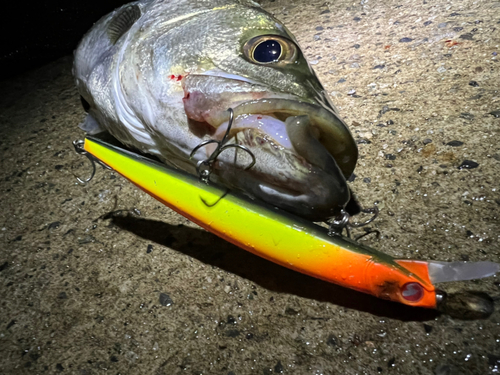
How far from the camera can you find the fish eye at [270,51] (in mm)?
1163

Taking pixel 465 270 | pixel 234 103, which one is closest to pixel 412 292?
pixel 465 270

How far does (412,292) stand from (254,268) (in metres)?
0.52

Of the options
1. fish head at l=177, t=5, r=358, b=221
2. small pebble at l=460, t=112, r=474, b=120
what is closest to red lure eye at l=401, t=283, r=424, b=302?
fish head at l=177, t=5, r=358, b=221

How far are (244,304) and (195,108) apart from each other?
2.08 ft

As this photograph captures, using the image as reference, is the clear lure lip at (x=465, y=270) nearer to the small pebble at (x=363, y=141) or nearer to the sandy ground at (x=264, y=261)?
the sandy ground at (x=264, y=261)

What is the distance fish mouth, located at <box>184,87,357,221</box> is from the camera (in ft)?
3.18

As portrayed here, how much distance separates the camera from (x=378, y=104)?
6.15 feet

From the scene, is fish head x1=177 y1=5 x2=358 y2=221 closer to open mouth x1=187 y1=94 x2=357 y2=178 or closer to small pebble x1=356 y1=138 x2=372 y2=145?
open mouth x1=187 y1=94 x2=357 y2=178

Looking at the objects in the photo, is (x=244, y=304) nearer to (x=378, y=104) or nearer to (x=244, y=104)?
(x=244, y=104)

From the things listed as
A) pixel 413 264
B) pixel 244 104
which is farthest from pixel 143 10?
pixel 413 264

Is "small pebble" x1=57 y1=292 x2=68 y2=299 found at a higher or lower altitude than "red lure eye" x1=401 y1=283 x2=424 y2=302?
lower

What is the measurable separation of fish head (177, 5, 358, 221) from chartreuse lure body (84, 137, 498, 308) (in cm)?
6

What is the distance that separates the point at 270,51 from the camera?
1171 mm

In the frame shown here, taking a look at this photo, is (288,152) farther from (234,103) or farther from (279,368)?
(279,368)
